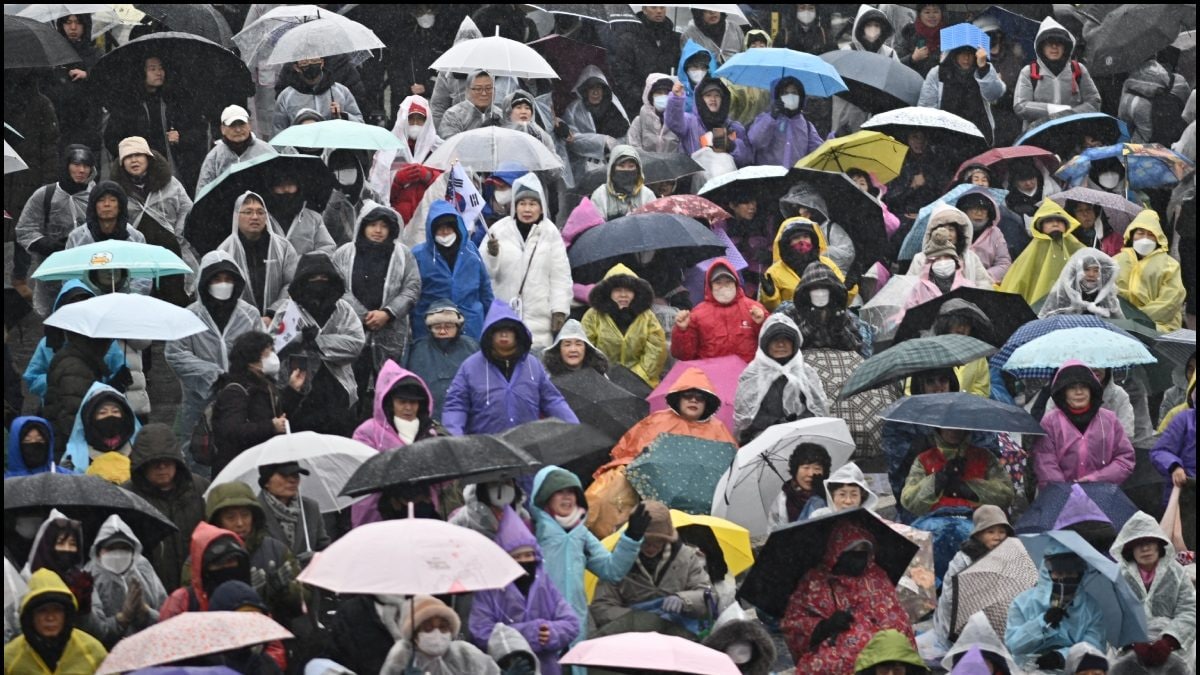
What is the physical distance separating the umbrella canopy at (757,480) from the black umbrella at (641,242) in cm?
329

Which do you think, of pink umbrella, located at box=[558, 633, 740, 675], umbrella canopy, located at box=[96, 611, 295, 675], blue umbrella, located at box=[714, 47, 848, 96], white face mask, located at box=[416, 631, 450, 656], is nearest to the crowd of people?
white face mask, located at box=[416, 631, 450, 656]

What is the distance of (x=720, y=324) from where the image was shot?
59.5 ft

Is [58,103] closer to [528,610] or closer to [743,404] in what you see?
[743,404]

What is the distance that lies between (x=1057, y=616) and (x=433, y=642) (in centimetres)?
361

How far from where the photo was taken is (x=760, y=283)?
20172 mm

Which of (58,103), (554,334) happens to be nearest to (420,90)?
(58,103)

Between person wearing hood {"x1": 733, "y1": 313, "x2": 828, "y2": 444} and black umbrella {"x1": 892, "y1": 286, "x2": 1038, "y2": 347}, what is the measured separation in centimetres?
109

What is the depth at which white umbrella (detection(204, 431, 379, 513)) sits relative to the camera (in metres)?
14.4

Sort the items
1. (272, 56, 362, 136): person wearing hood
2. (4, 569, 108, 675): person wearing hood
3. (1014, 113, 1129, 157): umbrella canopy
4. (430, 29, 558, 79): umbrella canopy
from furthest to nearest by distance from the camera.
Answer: (1014, 113, 1129, 157): umbrella canopy
(272, 56, 362, 136): person wearing hood
(430, 29, 558, 79): umbrella canopy
(4, 569, 108, 675): person wearing hood


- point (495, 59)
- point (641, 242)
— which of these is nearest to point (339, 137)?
point (641, 242)

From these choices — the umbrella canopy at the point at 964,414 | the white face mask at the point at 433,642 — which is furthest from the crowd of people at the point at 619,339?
Answer: the umbrella canopy at the point at 964,414

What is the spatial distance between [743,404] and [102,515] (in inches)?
185

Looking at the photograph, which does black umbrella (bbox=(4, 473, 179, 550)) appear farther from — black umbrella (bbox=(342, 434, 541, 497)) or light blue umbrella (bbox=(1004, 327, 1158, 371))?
light blue umbrella (bbox=(1004, 327, 1158, 371))

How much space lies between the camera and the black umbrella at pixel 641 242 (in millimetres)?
19094
